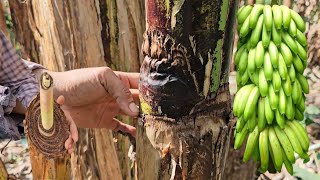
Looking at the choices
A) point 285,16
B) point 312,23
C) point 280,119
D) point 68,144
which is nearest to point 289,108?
point 280,119

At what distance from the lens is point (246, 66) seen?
1.31 meters

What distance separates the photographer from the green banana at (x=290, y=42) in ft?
4.16

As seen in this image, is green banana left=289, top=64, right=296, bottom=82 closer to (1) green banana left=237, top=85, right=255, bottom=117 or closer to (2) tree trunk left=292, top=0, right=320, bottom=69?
(1) green banana left=237, top=85, right=255, bottom=117

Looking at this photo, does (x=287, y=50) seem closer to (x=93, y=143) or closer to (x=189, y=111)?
(x=189, y=111)

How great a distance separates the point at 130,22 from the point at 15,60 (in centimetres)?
43

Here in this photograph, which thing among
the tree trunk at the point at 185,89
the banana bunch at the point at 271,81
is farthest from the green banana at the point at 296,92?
the tree trunk at the point at 185,89

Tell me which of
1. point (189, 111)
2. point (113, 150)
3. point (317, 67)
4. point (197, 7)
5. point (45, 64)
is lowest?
point (317, 67)

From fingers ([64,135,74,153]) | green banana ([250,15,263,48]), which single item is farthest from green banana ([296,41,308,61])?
fingers ([64,135,74,153])

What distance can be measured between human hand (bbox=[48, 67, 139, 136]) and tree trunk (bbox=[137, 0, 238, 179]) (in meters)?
0.26

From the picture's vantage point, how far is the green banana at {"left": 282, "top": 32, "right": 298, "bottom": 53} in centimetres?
127

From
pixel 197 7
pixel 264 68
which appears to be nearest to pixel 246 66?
pixel 264 68

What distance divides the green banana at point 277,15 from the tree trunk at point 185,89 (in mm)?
341

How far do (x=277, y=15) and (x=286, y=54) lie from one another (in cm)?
11

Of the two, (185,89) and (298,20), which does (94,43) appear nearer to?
(298,20)
